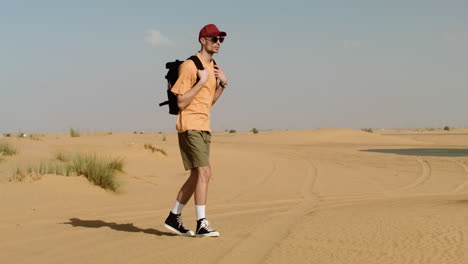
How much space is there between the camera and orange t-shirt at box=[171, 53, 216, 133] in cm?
467

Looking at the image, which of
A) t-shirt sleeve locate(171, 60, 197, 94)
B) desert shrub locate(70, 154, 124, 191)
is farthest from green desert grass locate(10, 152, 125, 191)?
t-shirt sleeve locate(171, 60, 197, 94)

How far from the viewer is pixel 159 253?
4.15 meters

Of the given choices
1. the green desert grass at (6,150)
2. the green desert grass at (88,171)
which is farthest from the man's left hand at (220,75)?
the green desert grass at (6,150)

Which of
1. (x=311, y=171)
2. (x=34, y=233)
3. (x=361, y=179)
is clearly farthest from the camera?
(x=311, y=171)

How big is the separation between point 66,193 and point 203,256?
4490 mm

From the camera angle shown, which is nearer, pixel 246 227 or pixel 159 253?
pixel 159 253

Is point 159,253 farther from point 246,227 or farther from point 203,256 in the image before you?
point 246,227

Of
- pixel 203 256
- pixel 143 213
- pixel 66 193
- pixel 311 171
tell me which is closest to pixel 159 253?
pixel 203 256

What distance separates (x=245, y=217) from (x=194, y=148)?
1866 mm

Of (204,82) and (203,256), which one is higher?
(204,82)

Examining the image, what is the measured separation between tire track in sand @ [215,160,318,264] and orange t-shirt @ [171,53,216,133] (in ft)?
3.62

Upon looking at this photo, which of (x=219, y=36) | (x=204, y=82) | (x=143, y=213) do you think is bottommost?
(x=143, y=213)

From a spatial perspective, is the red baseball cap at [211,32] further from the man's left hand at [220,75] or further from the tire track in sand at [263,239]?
the tire track in sand at [263,239]

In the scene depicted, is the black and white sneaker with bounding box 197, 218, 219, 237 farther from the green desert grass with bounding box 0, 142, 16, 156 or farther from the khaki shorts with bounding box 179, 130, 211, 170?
the green desert grass with bounding box 0, 142, 16, 156
